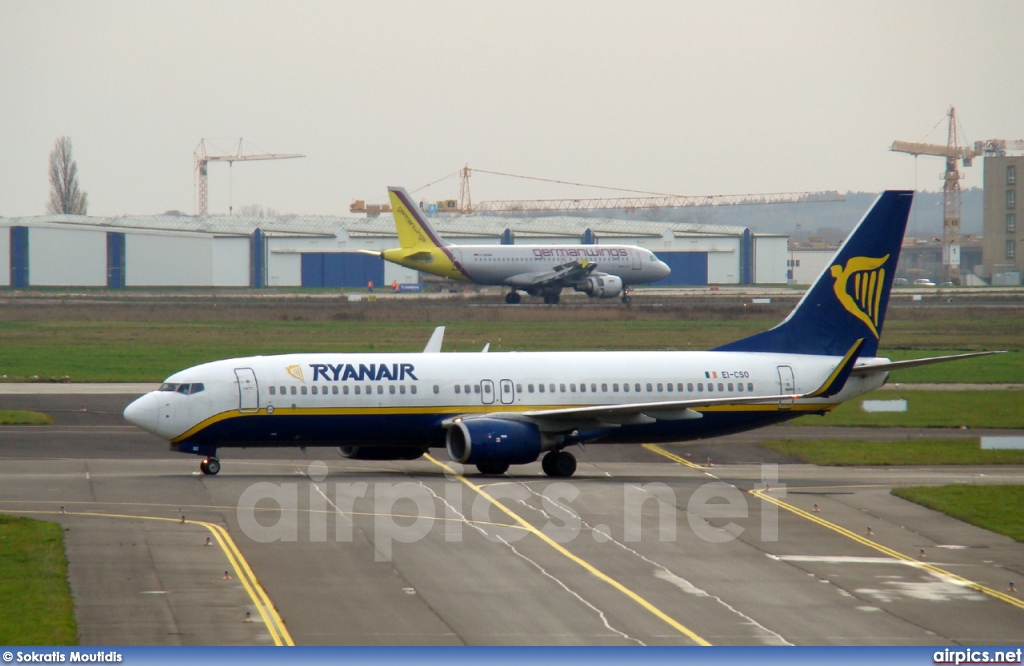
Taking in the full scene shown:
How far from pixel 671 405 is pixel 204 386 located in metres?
13.1

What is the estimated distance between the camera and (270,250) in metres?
172

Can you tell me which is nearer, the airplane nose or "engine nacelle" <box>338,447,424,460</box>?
the airplane nose

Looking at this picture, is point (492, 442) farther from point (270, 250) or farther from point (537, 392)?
point (270, 250)

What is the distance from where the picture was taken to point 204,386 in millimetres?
35469

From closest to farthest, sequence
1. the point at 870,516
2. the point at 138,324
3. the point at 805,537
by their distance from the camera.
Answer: the point at 805,537, the point at 870,516, the point at 138,324

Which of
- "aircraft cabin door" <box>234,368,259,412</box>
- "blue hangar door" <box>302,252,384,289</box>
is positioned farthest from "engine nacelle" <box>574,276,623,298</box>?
"aircraft cabin door" <box>234,368,259,412</box>

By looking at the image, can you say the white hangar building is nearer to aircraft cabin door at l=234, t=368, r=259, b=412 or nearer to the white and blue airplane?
the white and blue airplane

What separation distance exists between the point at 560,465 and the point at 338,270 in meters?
137

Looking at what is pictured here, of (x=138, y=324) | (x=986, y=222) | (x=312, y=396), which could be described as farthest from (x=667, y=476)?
(x=986, y=222)

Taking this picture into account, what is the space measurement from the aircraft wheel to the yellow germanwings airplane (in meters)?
76.7

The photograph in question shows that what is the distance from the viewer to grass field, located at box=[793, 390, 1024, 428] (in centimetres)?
4944

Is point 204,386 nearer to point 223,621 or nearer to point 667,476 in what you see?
point 667,476

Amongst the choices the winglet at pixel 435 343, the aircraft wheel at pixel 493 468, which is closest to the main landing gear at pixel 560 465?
the aircraft wheel at pixel 493 468

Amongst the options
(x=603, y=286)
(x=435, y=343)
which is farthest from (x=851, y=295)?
(x=603, y=286)
